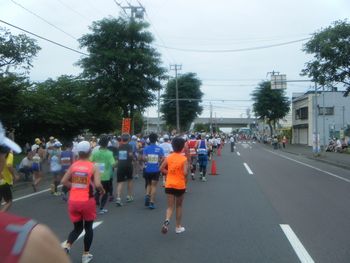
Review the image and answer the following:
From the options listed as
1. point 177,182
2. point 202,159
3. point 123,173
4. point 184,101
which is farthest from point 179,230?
point 184,101

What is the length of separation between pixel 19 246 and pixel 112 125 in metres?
41.0

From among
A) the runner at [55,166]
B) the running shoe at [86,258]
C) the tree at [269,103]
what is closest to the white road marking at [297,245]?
the running shoe at [86,258]

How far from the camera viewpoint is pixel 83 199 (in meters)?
6.72

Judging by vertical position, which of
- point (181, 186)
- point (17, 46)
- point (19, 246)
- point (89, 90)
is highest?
point (17, 46)

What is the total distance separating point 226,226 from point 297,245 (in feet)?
6.10

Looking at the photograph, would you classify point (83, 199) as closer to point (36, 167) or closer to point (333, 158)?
point (36, 167)

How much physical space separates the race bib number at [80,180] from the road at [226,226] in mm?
1028

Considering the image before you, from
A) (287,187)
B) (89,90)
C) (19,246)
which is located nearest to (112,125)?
(89,90)

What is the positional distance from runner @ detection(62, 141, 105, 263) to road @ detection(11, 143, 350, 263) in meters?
0.36

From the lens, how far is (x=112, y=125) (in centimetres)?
4219

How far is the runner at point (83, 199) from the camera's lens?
6.69 m

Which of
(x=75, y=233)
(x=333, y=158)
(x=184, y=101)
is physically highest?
(x=184, y=101)

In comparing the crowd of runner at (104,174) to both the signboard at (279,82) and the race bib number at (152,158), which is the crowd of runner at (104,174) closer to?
the race bib number at (152,158)

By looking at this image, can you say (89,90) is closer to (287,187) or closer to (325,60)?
(325,60)
